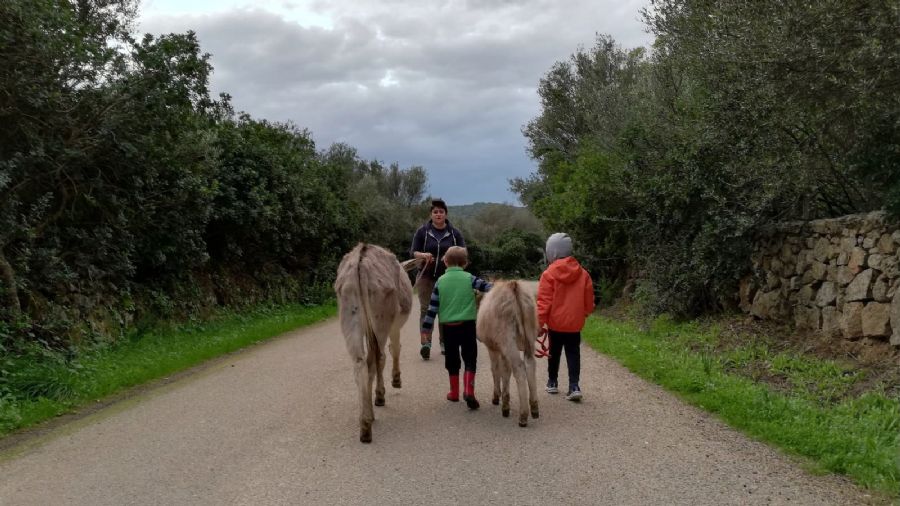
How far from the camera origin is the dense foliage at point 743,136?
7.78 metres

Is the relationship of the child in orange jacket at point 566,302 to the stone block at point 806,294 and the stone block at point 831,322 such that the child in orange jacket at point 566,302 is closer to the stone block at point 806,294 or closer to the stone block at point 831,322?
the stone block at point 831,322

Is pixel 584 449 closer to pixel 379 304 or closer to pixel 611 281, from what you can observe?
pixel 379 304

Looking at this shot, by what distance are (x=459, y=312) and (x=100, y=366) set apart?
5286mm

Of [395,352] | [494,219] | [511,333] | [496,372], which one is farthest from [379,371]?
[494,219]

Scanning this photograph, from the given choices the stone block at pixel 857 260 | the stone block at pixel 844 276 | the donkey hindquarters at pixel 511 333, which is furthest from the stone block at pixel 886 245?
the donkey hindquarters at pixel 511 333

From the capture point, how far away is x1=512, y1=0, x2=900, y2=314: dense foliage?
7.78 meters

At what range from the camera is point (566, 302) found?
22.8 ft

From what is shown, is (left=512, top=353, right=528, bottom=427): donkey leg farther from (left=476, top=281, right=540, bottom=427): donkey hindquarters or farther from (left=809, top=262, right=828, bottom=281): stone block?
(left=809, top=262, right=828, bottom=281): stone block

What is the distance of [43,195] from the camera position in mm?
8969

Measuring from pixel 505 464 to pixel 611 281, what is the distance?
14741mm

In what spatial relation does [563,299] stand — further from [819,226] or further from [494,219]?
[494,219]

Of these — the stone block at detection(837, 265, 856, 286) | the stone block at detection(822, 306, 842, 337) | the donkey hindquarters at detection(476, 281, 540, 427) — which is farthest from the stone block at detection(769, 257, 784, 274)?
the donkey hindquarters at detection(476, 281, 540, 427)

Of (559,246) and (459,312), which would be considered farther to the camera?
(559,246)

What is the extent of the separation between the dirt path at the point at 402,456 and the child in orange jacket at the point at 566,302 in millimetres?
534
